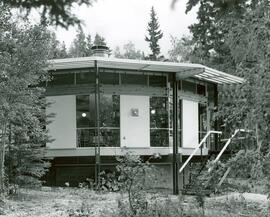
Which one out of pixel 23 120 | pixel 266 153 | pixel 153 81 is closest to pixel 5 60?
pixel 23 120

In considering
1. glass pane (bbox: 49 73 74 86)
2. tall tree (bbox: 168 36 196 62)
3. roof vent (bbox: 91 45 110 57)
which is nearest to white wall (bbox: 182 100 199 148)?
roof vent (bbox: 91 45 110 57)

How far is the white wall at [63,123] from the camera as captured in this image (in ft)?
66.6

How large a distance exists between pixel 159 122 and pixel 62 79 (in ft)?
13.4

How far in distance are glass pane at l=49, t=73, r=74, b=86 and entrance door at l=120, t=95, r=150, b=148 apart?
1.97 metres

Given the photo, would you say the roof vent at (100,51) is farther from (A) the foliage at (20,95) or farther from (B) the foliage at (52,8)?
(B) the foliage at (52,8)

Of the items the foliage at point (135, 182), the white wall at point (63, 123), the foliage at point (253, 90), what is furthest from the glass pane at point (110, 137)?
the foliage at point (253, 90)

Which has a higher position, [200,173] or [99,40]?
[99,40]

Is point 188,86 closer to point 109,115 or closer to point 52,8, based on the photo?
point 109,115

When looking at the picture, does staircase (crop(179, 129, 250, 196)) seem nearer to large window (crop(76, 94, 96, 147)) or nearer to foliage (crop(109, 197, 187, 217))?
foliage (crop(109, 197, 187, 217))

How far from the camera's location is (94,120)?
20.3 m

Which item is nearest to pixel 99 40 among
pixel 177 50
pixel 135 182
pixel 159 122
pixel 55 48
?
pixel 55 48

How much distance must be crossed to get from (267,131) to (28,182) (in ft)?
29.3

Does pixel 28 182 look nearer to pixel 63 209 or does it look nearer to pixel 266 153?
pixel 63 209

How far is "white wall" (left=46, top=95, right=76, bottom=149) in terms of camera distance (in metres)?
20.3
